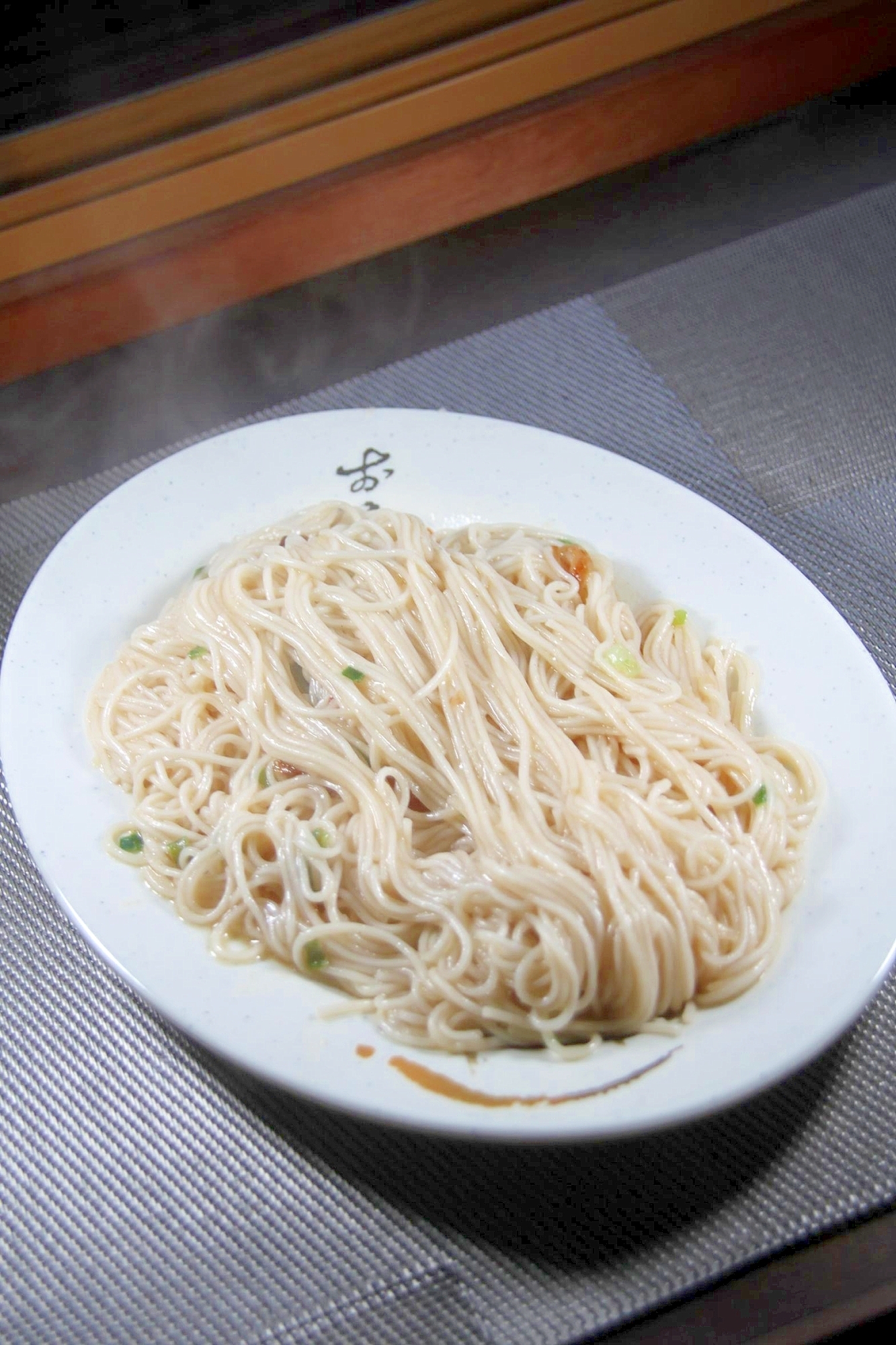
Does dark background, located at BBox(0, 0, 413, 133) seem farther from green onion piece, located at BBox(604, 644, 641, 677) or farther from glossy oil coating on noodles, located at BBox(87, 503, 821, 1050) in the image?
green onion piece, located at BBox(604, 644, 641, 677)

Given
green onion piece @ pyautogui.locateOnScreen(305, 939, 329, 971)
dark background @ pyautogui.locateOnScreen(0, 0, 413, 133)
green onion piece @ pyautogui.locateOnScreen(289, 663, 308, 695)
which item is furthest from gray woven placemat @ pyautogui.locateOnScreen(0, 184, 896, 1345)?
dark background @ pyautogui.locateOnScreen(0, 0, 413, 133)

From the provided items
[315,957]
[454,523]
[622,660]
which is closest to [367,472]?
[454,523]

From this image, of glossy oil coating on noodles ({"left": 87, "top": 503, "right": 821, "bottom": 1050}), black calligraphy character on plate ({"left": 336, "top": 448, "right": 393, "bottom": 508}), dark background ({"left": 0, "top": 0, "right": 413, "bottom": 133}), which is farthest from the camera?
dark background ({"left": 0, "top": 0, "right": 413, "bottom": 133})

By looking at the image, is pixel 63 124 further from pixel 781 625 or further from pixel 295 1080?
pixel 295 1080

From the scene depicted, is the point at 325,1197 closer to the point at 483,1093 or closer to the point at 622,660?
the point at 483,1093

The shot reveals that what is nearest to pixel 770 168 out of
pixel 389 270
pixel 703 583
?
pixel 389 270
